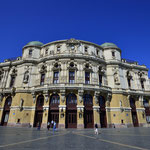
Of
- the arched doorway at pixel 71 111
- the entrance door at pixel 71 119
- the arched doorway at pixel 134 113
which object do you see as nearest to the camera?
Result: the entrance door at pixel 71 119

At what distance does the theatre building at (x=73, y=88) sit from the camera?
2820 cm

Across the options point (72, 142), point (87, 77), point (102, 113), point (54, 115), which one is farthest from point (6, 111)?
point (72, 142)

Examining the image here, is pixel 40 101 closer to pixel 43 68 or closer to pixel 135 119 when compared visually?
pixel 43 68

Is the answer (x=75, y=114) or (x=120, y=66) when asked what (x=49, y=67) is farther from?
(x=120, y=66)

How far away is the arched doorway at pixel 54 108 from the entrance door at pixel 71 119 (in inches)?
106

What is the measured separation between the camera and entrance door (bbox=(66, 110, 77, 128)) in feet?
88.5

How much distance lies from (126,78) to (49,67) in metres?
24.4

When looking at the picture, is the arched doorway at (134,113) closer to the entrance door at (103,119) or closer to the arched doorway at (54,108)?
the entrance door at (103,119)

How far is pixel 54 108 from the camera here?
2828 cm

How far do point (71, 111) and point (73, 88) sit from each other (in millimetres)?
5577

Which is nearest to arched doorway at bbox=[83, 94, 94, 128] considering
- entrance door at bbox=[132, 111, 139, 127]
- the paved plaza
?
the paved plaza

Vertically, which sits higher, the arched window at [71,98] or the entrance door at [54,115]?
the arched window at [71,98]

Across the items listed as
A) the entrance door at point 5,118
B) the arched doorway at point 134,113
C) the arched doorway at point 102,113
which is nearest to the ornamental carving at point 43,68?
the entrance door at point 5,118

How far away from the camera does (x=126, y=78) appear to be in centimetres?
3725
